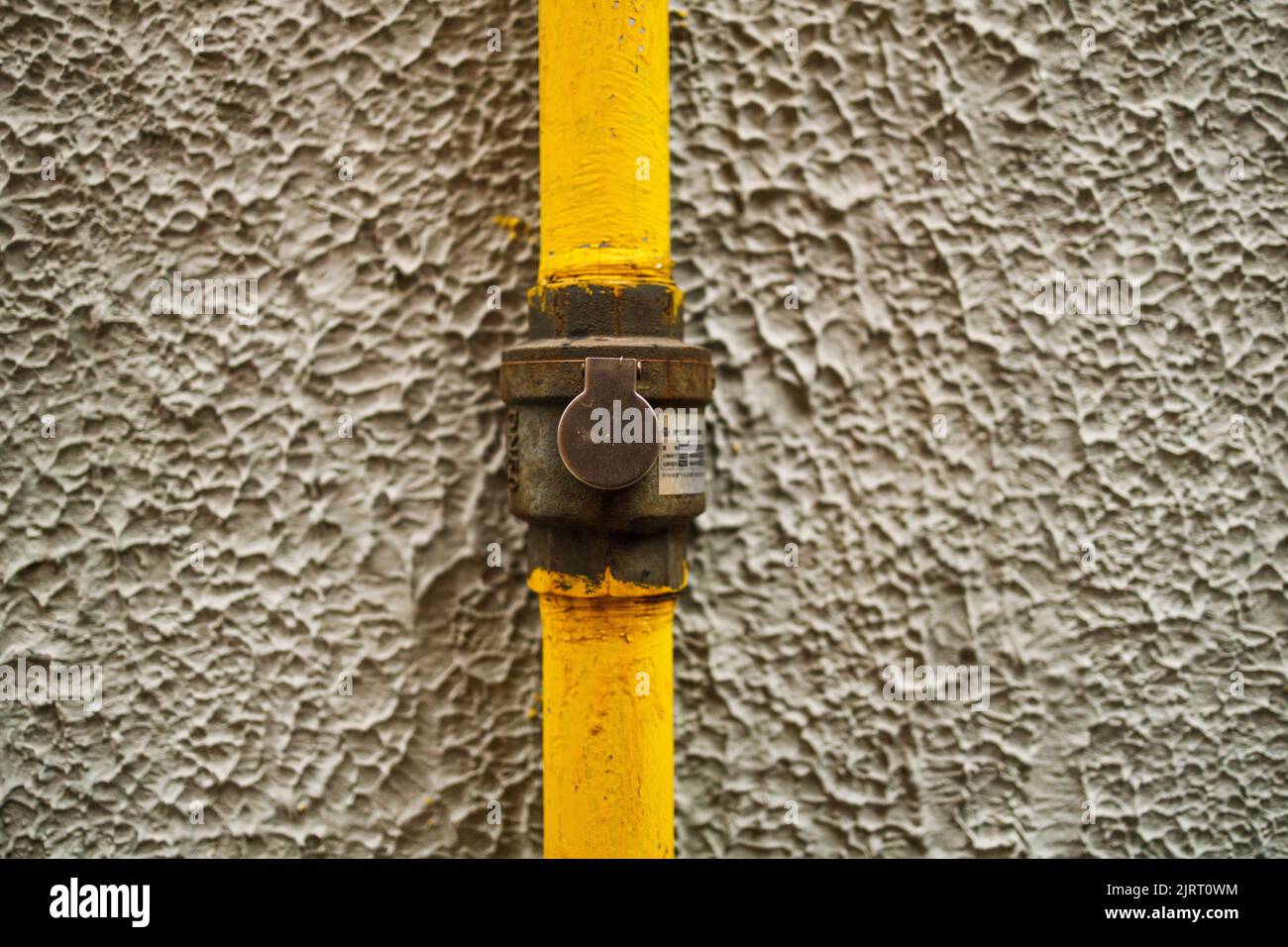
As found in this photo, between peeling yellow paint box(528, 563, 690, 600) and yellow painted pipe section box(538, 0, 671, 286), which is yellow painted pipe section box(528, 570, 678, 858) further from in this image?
yellow painted pipe section box(538, 0, 671, 286)

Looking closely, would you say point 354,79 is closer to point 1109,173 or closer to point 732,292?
point 732,292

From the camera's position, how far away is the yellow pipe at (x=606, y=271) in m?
0.49

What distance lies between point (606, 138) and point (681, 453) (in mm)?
200

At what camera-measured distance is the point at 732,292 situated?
60cm

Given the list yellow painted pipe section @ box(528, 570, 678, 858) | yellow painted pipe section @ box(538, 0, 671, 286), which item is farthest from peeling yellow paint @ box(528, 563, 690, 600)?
yellow painted pipe section @ box(538, 0, 671, 286)

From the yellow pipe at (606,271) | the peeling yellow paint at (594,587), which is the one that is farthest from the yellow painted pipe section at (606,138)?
the peeling yellow paint at (594,587)

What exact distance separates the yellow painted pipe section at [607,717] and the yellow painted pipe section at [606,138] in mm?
203

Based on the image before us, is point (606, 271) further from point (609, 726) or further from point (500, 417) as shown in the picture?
point (609, 726)

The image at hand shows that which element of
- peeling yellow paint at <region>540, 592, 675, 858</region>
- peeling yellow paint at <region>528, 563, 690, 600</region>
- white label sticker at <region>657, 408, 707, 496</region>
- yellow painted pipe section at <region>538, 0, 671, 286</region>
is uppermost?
yellow painted pipe section at <region>538, 0, 671, 286</region>

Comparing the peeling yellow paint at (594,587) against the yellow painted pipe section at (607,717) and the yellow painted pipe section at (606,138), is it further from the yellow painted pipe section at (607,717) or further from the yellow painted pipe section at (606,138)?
the yellow painted pipe section at (606,138)

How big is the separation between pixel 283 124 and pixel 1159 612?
30.1 inches

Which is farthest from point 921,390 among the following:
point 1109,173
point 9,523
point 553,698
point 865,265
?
point 9,523

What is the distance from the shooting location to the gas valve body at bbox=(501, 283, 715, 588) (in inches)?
18.1

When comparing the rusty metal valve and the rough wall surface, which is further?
the rough wall surface
